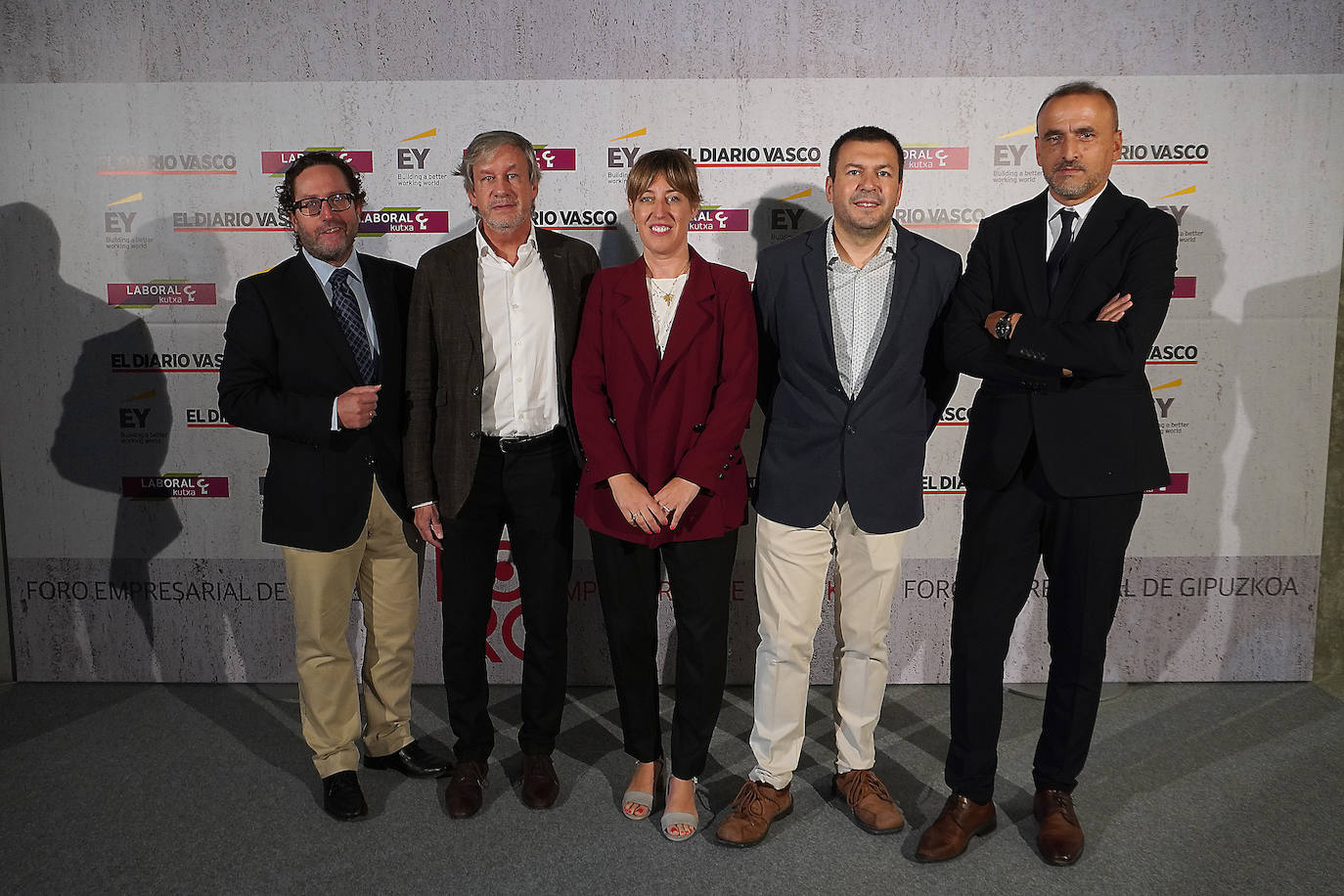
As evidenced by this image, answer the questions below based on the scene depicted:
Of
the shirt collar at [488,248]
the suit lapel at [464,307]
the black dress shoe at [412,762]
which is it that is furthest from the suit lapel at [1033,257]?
the black dress shoe at [412,762]

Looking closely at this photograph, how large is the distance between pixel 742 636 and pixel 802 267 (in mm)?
1728

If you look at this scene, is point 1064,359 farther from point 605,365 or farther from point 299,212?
point 299,212

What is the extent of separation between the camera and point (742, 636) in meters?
3.71

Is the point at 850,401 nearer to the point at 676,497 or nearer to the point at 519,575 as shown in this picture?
the point at 676,497

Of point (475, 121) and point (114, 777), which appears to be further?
point (475, 121)

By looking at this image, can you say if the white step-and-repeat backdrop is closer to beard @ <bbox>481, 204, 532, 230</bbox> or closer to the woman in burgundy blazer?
beard @ <bbox>481, 204, 532, 230</bbox>

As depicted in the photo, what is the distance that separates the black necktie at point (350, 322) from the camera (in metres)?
2.70

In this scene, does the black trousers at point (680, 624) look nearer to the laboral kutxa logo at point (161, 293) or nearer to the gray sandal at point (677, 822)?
the gray sandal at point (677, 822)

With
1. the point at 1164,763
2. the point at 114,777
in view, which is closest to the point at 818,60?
the point at 1164,763

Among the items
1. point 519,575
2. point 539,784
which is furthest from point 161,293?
point 539,784

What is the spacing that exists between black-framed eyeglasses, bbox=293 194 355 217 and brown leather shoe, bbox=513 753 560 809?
1.74m

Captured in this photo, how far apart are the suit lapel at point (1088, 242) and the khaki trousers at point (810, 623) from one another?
761 millimetres

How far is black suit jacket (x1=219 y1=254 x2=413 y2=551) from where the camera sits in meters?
2.59

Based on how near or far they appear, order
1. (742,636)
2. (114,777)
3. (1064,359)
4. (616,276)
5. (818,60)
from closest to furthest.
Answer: (1064,359)
(616,276)
(114,777)
(818,60)
(742,636)
